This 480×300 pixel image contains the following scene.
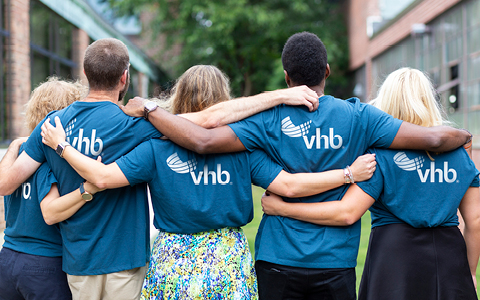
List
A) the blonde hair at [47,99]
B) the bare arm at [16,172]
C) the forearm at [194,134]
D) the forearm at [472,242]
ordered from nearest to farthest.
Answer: the forearm at [194,134] < the bare arm at [16,172] < the forearm at [472,242] < the blonde hair at [47,99]

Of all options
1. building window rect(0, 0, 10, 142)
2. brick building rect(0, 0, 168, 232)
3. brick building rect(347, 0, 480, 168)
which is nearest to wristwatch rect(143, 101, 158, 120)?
brick building rect(0, 0, 168, 232)

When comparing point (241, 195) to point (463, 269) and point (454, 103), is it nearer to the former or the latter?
point (463, 269)

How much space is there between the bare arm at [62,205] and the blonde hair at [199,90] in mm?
620

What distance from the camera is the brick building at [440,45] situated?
33.3 feet

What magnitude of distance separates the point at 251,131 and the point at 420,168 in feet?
2.95

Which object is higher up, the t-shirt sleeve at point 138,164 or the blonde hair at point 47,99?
the blonde hair at point 47,99

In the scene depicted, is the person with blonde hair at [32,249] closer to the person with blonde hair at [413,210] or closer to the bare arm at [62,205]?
the bare arm at [62,205]

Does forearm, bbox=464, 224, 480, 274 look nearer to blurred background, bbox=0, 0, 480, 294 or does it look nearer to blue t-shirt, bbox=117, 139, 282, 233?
blurred background, bbox=0, 0, 480, 294

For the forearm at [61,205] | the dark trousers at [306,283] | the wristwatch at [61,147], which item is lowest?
the dark trousers at [306,283]

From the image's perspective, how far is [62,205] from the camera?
2.19m

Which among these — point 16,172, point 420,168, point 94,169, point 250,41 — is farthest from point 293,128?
point 250,41

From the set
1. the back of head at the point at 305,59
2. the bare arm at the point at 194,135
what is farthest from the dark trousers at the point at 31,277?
the back of head at the point at 305,59

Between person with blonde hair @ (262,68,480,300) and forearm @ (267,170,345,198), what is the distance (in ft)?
0.25

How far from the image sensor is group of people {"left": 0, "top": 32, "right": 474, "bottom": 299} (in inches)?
84.6
